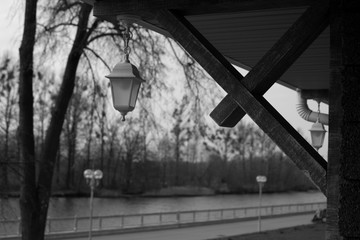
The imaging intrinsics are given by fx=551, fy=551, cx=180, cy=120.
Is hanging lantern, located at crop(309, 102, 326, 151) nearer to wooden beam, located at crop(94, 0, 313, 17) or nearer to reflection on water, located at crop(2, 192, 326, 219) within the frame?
wooden beam, located at crop(94, 0, 313, 17)

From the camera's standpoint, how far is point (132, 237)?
76.1 ft

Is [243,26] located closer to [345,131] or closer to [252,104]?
[252,104]

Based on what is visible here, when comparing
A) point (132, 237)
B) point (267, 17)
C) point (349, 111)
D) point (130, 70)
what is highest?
point (267, 17)

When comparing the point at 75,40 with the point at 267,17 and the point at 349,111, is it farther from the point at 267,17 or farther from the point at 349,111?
the point at 349,111

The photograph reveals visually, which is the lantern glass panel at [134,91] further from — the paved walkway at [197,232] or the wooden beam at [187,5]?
the paved walkway at [197,232]

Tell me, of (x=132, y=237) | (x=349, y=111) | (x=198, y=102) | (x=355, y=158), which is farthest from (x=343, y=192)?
(x=132, y=237)

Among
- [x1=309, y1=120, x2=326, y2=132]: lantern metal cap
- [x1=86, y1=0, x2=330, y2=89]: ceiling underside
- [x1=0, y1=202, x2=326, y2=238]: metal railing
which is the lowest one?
[x1=0, y1=202, x2=326, y2=238]: metal railing

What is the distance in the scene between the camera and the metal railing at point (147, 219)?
22.0 metres

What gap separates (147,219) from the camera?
30.9 metres

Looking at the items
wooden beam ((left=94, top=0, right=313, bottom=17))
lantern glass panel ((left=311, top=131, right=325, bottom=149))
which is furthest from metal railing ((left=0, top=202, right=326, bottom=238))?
wooden beam ((left=94, top=0, right=313, bottom=17))

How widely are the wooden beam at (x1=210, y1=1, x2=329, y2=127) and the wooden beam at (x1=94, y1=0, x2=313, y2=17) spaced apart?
148 millimetres

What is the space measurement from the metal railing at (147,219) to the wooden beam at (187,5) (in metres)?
12.0

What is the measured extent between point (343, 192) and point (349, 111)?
42 centimetres

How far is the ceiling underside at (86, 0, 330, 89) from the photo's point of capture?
145 inches
